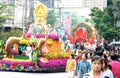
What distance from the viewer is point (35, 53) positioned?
15.5 meters

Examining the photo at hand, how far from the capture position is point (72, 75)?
1170 cm

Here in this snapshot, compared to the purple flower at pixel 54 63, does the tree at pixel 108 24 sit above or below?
above

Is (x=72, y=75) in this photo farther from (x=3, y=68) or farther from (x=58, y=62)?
(x=3, y=68)

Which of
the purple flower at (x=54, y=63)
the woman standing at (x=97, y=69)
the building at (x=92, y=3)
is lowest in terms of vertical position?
the purple flower at (x=54, y=63)

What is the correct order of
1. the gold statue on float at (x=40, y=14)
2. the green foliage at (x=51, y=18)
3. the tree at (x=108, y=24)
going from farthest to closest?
the green foliage at (x=51, y=18), the tree at (x=108, y=24), the gold statue on float at (x=40, y=14)

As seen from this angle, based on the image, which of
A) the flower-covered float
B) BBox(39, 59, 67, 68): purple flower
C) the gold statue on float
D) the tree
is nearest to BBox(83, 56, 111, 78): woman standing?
the flower-covered float

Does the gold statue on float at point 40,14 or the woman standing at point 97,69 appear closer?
the woman standing at point 97,69

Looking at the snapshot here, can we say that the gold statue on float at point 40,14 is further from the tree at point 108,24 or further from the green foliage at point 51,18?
the green foliage at point 51,18

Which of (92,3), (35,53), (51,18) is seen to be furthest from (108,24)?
A: (92,3)

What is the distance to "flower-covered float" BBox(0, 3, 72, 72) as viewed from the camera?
15883mm

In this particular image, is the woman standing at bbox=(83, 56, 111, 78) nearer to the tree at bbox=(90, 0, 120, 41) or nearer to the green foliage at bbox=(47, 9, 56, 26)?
the tree at bbox=(90, 0, 120, 41)

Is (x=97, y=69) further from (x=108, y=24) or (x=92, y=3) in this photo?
(x=92, y=3)

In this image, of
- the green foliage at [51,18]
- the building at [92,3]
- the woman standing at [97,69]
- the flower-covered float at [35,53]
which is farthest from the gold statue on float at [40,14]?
the building at [92,3]

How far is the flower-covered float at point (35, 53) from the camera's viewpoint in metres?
15.9
